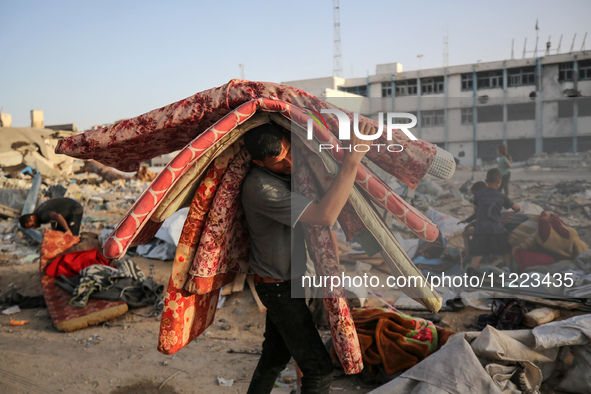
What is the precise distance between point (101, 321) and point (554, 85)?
887 inches

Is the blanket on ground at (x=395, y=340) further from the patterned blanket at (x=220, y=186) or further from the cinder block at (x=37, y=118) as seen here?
the cinder block at (x=37, y=118)

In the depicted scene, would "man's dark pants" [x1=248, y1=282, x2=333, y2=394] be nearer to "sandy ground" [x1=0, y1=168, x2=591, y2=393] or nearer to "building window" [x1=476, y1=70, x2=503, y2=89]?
"sandy ground" [x1=0, y1=168, x2=591, y2=393]

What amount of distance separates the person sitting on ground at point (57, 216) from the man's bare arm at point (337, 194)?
16.9 ft

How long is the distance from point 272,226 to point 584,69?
23431 millimetres

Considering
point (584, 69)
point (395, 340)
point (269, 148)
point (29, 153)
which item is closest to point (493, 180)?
point (395, 340)

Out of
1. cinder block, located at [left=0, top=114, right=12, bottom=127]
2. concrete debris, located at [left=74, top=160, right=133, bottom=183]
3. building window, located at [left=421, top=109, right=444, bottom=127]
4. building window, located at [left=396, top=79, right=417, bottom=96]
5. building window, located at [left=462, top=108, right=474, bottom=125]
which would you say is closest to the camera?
building window, located at [left=421, top=109, right=444, bottom=127]

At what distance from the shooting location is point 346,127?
6.13ft

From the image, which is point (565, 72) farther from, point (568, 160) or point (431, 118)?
point (431, 118)

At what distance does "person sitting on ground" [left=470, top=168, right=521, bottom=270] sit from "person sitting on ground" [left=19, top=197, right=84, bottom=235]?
16.5 ft

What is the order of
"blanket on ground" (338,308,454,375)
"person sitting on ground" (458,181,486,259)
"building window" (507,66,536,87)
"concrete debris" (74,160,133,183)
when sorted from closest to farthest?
"blanket on ground" (338,308,454,375), "person sitting on ground" (458,181,486,259), "concrete debris" (74,160,133,183), "building window" (507,66,536,87)

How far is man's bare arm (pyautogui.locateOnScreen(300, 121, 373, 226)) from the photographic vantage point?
1.70m

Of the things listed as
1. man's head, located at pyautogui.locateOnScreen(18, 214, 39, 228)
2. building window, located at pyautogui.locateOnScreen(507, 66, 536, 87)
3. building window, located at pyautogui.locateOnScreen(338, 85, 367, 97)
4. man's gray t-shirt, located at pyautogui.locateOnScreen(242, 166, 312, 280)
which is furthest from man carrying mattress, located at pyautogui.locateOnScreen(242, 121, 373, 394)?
building window, located at pyautogui.locateOnScreen(338, 85, 367, 97)

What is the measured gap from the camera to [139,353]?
3721 millimetres

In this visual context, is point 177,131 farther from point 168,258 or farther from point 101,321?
point 168,258
